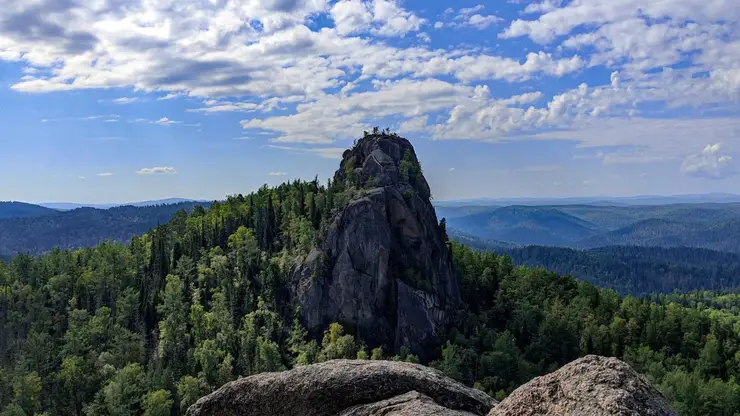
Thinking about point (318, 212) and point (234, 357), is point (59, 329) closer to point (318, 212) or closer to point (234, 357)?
point (234, 357)

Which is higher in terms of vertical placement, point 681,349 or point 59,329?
point 59,329

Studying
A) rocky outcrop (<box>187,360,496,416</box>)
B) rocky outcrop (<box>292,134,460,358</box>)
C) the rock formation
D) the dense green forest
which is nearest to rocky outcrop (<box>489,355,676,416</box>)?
the rock formation

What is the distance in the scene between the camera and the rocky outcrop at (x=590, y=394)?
33.1ft

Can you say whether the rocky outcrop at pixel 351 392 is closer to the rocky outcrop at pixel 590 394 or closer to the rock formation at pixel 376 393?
the rock formation at pixel 376 393

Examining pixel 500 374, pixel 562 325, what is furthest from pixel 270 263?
pixel 562 325

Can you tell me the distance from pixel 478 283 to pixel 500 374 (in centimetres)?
4720

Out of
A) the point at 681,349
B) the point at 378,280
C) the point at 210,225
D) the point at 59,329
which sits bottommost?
the point at 681,349

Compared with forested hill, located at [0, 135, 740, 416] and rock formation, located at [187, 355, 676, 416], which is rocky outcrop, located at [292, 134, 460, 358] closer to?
forested hill, located at [0, 135, 740, 416]

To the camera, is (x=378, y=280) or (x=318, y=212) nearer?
(x=378, y=280)

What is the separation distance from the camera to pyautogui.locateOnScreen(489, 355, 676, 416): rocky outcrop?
10086 mm

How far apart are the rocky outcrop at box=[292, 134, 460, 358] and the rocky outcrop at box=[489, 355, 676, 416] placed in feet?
389

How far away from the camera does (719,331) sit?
509 ft

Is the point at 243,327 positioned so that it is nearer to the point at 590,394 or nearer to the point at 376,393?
the point at 376,393

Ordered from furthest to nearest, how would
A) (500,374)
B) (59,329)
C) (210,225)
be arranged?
(210,225) → (59,329) → (500,374)
